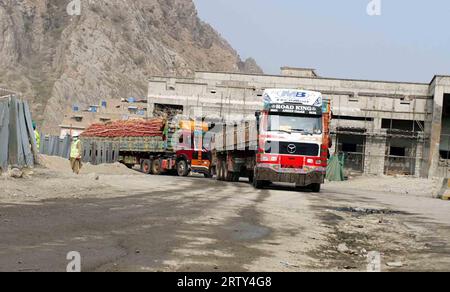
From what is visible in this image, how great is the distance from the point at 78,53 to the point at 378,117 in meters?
78.2

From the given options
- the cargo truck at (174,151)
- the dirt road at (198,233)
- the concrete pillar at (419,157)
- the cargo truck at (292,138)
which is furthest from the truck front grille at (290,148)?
the concrete pillar at (419,157)

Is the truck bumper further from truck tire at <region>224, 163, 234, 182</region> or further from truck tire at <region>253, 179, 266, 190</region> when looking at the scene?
truck tire at <region>224, 163, 234, 182</region>

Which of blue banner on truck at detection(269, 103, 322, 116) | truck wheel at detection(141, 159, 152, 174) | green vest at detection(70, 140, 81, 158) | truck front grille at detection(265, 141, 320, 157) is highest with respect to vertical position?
blue banner on truck at detection(269, 103, 322, 116)

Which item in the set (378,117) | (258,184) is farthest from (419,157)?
(258,184)

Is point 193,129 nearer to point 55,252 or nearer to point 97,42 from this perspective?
point 55,252

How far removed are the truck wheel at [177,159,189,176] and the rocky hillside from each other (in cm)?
7395

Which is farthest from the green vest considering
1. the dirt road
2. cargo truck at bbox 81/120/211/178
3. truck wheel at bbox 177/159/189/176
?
truck wheel at bbox 177/159/189/176

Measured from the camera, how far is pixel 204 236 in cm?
959

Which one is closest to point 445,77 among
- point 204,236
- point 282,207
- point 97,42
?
point 282,207

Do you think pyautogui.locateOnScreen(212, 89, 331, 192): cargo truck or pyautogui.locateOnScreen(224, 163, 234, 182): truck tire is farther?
pyautogui.locateOnScreen(224, 163, 234, 182): truck tire

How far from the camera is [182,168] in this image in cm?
3559

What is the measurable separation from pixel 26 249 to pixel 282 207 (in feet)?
31.5
